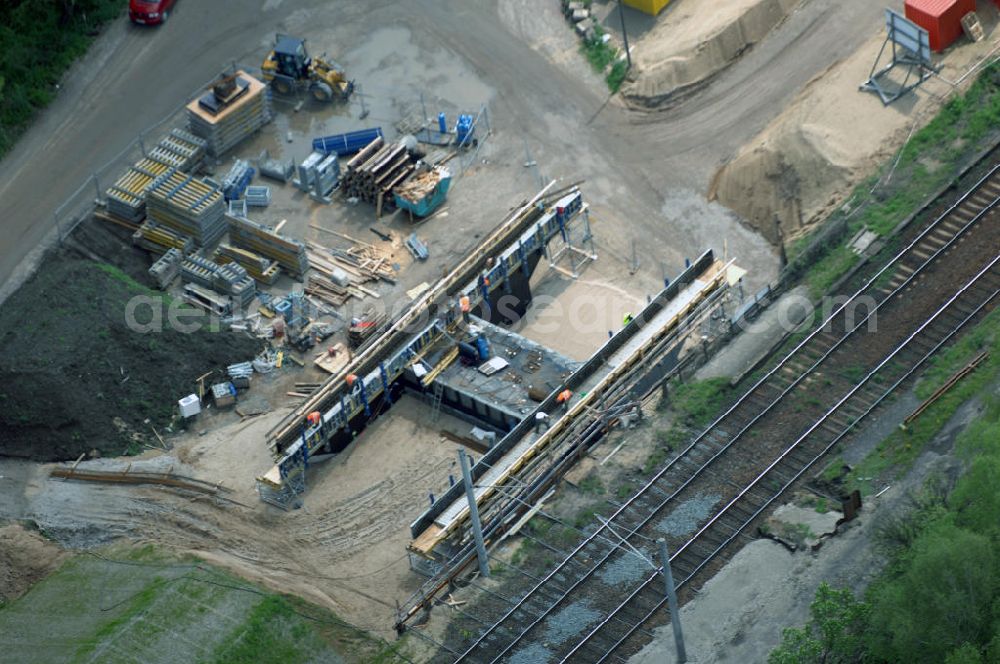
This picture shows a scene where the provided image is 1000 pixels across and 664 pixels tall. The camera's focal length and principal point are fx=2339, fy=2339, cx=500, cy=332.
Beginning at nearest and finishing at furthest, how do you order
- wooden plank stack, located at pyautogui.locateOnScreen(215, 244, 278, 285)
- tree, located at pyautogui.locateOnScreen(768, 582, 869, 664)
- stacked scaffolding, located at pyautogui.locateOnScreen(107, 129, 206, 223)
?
tree, located at pyautogui.locateOnScreen(768, 582, 869, 664) < wooden plank stack, located at pyautogui.locateOnScreen(215, 244, 278, 285) < stacked scaffolding, located at pyautogui.locateOnScreen(107, 129, 206, 223)

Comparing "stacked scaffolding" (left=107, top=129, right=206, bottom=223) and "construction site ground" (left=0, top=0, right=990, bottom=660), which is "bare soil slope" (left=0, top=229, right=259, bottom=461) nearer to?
"construction site ground" (left=0, top=0, right=990, bottom=660)

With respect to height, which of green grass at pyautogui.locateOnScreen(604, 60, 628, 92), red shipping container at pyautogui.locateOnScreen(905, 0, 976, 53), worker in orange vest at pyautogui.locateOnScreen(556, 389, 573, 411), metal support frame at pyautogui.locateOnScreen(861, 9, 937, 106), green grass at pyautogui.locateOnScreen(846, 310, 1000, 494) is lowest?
worker in orange vest at pyautogui.locateOnScreen(556, 389, 573, 411)

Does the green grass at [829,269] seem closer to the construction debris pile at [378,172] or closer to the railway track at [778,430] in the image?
the railway track at [778,430]

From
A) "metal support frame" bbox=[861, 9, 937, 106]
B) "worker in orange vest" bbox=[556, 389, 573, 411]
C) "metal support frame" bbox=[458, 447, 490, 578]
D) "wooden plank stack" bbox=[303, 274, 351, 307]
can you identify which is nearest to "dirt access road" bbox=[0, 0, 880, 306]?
"metal support frame" bbox=[861, 9, 937, 106]

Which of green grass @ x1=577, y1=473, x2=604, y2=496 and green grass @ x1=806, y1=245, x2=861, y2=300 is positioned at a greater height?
green grass @ x1=806, y1=245, x2=861, y2=300

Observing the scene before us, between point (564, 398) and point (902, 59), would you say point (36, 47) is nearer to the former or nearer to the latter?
point (564, 398)

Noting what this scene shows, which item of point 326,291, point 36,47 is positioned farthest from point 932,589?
point 36,47

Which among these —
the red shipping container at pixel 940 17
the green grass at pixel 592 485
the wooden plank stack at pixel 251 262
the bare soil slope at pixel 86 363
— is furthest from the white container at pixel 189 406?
the red shipping container at pixel 940 17
